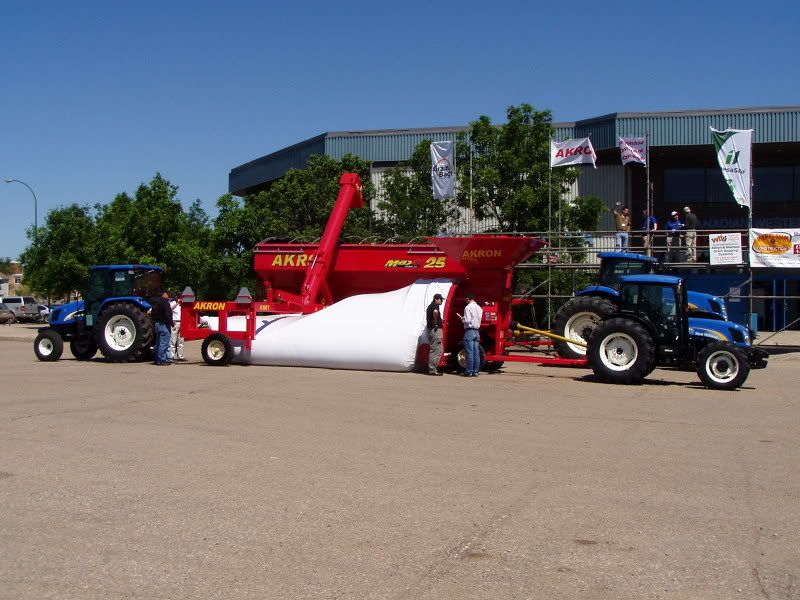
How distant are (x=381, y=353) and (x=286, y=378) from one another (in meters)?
2.29

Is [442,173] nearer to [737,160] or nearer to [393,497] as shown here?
[737,160]

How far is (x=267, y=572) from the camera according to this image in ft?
17.6

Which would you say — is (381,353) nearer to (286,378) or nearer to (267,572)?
(286,378)

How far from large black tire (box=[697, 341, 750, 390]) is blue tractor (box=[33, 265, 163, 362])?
11231 millimetres

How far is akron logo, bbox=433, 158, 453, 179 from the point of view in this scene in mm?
29422

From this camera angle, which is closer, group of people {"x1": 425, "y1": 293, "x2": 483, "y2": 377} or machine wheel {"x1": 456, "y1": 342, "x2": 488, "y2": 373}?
group of people {"x1": 425, "y1": 293, "x2": 483, "y2": 377}

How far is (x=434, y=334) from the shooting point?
17.3 metres

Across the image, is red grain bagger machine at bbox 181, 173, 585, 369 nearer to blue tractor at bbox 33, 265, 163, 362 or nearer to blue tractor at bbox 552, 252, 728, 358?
blue tractor at bbox 33, 265, 163, 362

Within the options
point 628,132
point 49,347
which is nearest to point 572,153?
point 628,132

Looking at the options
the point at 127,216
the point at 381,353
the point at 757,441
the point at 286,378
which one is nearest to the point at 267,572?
the point at 757,441

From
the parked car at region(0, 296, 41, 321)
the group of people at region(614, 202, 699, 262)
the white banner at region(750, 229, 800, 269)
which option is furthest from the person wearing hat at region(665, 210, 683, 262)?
the parked car at region(0, 296, 41, 321)

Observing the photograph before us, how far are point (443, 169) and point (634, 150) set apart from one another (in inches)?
259

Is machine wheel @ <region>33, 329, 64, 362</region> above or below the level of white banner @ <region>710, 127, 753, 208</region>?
below

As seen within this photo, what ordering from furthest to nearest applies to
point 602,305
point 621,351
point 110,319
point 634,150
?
point 634,150 < point 602,305 < point 110,319 < point 621,351
